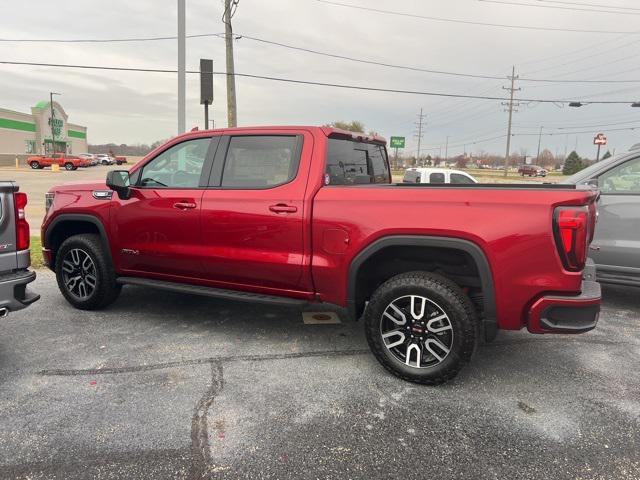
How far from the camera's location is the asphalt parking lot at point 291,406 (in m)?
2.48

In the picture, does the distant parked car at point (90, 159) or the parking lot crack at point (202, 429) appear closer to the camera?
the parking lot crack at point (202, 429)

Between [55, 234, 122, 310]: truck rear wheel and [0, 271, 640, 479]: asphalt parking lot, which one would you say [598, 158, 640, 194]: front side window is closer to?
[0, 271, 640, 479]: asphalt parking lot

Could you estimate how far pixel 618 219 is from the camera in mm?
5012

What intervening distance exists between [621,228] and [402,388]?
10.7ft

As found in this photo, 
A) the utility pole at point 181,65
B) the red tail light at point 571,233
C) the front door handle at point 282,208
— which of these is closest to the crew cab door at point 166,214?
the front door handle at point 282,208

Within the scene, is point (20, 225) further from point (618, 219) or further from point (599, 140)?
point (599, 140)

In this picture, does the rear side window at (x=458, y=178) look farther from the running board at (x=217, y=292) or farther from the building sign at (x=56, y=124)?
the building sign at (x=56, y=124)

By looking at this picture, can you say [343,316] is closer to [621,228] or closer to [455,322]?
[455,322]

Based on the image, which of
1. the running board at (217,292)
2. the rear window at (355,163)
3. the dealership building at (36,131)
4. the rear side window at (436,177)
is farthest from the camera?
the dealership building at (36,131)

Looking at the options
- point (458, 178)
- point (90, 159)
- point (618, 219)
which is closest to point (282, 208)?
point (618, 219)

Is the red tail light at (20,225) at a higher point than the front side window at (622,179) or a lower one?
lower

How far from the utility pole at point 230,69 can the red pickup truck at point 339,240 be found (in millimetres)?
Result: 13153

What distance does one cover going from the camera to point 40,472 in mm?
2367

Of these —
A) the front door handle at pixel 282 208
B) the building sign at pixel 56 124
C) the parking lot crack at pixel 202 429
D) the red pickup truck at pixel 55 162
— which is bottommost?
the parking lot crack at pixel 202 429
